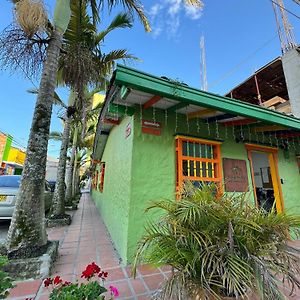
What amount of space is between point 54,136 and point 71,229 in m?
10.5

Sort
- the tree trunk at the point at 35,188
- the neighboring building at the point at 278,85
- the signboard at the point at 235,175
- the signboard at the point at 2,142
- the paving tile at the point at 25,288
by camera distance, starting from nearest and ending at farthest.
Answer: the paving tile at the point at 25,288
the tree trunk at the point at 35,188
the signboard at the point at 235,175
the neighboring building at the point at 278,85
the signboard at the point at 2,142

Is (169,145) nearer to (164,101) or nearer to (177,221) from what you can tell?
(164,101)

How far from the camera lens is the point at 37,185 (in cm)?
296

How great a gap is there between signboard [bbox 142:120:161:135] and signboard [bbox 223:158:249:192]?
5.66 feet

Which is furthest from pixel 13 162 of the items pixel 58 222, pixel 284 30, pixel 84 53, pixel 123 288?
pixel 284 30

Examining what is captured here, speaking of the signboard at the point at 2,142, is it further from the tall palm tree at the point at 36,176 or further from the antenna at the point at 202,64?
the antenna at the point at 202,64

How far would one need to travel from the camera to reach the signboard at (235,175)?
421cm

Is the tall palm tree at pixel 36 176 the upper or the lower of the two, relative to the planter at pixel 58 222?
upper

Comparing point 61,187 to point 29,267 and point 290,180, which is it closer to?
point 29,267

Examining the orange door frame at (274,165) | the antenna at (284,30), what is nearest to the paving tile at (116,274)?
the orange door frame at (274,165)

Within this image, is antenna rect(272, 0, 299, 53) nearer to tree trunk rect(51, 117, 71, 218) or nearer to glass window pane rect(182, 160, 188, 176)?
glass window pane rect(182, 160, 188, 176)

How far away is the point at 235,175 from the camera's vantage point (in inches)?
170

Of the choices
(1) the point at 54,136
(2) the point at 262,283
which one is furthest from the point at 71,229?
(1) the point at 54,136

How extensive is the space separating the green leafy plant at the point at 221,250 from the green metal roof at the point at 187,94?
1688 mm
